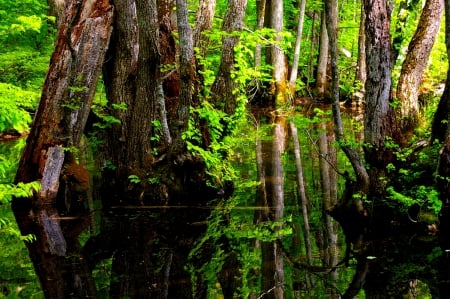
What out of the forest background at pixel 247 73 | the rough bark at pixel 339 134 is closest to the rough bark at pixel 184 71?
the forest background at pixel 247 73

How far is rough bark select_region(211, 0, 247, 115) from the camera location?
9.46 metres

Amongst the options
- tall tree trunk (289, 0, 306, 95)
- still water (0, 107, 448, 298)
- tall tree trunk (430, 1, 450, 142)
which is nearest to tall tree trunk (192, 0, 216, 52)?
still water (0, 107, 448, 298)

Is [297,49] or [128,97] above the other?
[297,49]

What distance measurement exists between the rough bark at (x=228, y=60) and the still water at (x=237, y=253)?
1556 mm

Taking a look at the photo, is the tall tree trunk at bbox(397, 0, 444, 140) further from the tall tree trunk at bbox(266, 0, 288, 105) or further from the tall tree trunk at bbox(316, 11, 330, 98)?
the tall tree trunk at bbox(316, 11, 330, 98)

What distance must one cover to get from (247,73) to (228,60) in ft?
1.22

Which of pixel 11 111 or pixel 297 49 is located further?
pixel 297 49

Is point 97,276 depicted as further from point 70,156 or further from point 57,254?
point 70,156

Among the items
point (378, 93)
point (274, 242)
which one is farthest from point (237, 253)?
point (378, 93)

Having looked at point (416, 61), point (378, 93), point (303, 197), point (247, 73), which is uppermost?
point (416, 61)

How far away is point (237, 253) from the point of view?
643 centimetres

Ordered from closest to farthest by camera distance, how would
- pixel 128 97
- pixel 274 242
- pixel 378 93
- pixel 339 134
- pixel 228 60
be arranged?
pixel 274 242, pixel 378 93, pixel 339 134, pixel 128 97, pixel 228 60

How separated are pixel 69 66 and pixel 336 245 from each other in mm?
4821

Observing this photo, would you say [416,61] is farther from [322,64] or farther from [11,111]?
[322,64]
